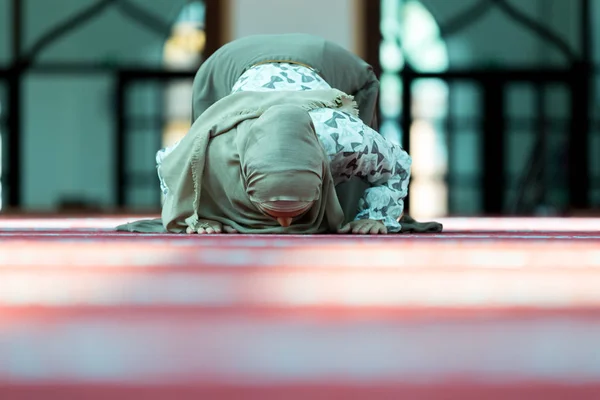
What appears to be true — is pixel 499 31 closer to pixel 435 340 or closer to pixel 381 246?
pixel 381 246

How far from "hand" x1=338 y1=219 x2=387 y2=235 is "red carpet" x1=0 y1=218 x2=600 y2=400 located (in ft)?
2.25

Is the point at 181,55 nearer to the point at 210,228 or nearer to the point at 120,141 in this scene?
the point at 120,141

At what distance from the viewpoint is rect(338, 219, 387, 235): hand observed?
1.77 metres

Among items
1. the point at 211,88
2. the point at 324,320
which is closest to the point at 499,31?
the point at 211,88

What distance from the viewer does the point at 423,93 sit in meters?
7.55

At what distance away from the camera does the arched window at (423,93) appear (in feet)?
23.9

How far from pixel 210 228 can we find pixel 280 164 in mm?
337

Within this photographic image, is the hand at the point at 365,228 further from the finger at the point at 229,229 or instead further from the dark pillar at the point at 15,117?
the dark pillar at the point at 15,117

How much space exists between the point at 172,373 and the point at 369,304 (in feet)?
0.89

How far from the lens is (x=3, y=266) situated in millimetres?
981

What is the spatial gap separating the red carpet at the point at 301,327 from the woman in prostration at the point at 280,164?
432 mm

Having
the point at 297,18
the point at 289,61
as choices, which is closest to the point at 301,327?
the point at 289,61

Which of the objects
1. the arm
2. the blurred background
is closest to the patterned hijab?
the arm

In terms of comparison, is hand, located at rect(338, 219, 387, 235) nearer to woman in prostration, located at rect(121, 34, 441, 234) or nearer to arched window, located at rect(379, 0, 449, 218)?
woman in prostration, located at rect(121, 34, 441, 234)
